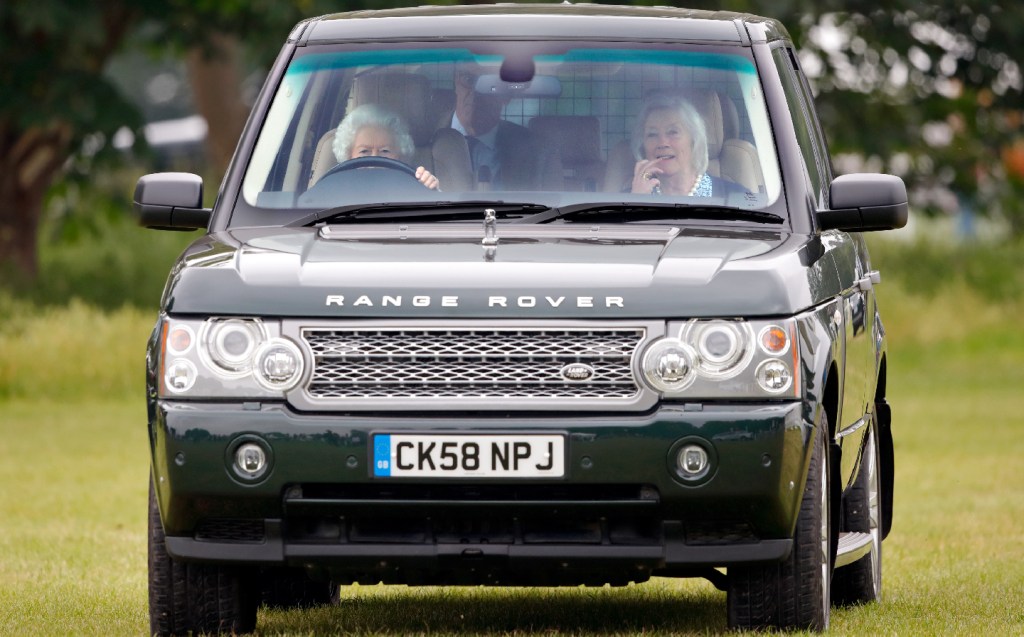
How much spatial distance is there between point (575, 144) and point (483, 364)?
52.5 inches

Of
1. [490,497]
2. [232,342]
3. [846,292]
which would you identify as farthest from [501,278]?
[846,292]

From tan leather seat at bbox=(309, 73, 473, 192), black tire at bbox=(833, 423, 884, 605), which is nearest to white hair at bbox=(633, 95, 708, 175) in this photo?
tan leather seat at bbox=(309, 73, 473, 192)

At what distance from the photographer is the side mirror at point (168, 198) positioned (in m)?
7.23

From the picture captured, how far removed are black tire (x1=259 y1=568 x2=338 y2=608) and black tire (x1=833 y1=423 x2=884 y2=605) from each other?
1.88 metres

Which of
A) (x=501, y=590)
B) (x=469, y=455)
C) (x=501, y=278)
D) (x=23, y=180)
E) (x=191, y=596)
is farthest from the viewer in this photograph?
(x=23, y=180)

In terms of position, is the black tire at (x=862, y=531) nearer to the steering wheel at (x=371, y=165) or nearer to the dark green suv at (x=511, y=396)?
the dark green suv at (x=511, y=396)

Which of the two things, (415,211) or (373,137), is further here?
(373,137)

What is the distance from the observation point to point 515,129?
284 inches

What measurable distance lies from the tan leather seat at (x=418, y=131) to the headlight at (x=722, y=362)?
127 cm

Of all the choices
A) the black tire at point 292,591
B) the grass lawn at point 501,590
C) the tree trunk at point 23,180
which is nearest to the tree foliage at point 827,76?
the tree trunk at point 23,180

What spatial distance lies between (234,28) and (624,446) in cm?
1999

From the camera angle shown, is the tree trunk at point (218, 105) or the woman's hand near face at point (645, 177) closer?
the woman's hand near face at point (645, 177)

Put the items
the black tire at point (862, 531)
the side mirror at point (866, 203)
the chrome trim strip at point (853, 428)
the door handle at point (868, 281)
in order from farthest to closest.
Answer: the black tire at point (862, 531) → the door handle at point (868, 281) → the side mirror at point (866, 203) → the chrome trim strip at point (853, 428)

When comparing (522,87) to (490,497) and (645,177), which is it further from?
(490,497)
